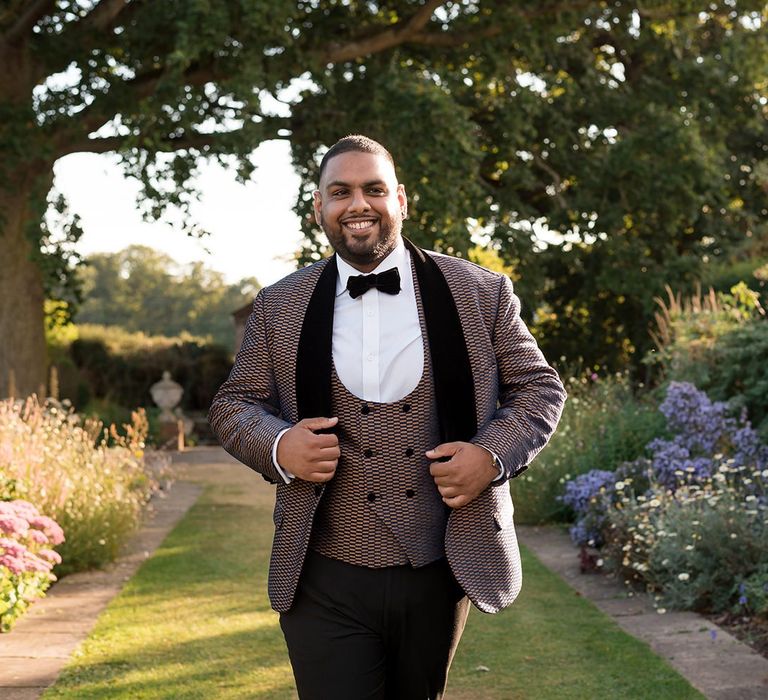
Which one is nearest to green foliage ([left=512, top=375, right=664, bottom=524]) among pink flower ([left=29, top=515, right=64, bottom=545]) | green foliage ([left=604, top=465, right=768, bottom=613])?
green foliage ([left=604, top=465, right=768, bottom=613])

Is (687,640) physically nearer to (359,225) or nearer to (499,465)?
(499,465)

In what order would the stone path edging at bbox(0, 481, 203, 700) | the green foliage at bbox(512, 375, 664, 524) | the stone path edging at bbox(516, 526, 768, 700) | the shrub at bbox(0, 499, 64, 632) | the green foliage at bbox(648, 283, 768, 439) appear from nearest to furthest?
the stone path edging at bbox(516, 526, 768, 700)
the stone path edging at bbox(0, 481, 203, 700)
the shrub at bbox(0, 499, 64, 632)
the green foliage at bbox(648, 283, 768, 439)
the green foliage at bbox(512, 375, 664, 524)

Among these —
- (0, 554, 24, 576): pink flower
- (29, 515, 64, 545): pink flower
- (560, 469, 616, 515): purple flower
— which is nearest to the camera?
(0, 554, 24, 576): pink flower

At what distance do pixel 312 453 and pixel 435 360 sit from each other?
0.38 metres

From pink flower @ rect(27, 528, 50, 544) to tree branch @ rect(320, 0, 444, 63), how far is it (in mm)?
9940

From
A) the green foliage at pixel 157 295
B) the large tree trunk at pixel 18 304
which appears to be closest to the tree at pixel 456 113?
the large tree trunk at pixel 18 304

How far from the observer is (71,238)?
49.6 ft

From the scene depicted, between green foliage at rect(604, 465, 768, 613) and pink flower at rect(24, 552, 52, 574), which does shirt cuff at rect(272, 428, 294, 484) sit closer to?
pink flower at rect(24, 552, 52, 574)

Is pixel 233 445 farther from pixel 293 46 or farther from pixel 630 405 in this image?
pixel 293 46

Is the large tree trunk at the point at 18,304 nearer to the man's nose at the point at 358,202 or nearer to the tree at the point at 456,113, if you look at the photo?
the tree at the point at 456,113

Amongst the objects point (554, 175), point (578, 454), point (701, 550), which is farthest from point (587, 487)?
point (554, 175)

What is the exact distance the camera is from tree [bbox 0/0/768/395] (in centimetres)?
1448

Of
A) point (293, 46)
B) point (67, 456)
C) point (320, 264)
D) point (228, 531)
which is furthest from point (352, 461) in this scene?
point (293, 46)

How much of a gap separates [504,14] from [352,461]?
1398 centimetres
